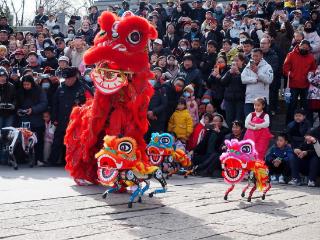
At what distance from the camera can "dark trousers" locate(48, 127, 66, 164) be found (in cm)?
1171

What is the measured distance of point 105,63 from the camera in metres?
8.29

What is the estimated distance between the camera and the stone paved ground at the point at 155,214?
247 inches

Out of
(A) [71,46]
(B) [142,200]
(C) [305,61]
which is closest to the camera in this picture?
(B) [142,200]

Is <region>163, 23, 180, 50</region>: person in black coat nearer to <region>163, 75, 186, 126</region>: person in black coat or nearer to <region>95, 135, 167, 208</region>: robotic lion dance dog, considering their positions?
<region>163, 75, 186, 126</region>: person in black coat

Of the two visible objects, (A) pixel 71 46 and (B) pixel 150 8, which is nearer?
(A) pixel 71 46

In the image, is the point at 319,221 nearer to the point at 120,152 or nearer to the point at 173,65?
the point at 120,152

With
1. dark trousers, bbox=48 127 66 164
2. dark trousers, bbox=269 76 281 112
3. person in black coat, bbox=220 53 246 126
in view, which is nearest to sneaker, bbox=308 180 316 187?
person in black coat, bbox=220 53 246 126

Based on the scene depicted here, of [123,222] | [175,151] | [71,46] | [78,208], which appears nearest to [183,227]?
[123,222]

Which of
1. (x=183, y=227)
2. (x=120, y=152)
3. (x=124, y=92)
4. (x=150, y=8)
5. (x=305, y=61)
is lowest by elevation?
(x=183, y=227)

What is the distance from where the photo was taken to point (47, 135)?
470 inches

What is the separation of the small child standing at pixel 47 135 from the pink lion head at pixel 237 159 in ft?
14.3

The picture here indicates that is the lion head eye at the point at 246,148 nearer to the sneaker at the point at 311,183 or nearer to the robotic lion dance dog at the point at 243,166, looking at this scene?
the robotic lion dance dog at the point at 243,166

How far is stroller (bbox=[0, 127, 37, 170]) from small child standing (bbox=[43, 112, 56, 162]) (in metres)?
0.43

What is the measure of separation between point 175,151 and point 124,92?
185 centimetres
